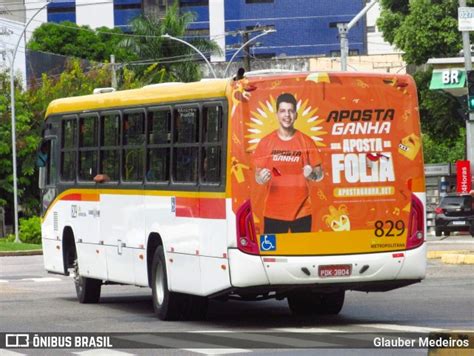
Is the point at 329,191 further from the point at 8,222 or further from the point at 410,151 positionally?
the point at 8,222

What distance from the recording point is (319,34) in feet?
350

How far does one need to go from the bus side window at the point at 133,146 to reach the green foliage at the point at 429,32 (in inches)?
1724

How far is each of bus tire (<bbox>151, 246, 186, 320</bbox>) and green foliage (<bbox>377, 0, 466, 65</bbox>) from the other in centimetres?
4502

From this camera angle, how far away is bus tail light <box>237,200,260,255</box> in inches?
663

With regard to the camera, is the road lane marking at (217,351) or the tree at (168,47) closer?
the road lane marking at (217,351)

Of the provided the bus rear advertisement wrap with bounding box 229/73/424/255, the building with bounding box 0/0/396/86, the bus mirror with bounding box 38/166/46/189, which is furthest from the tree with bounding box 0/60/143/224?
the bus rear advertisement wrap with bounding box 229/73/424/255

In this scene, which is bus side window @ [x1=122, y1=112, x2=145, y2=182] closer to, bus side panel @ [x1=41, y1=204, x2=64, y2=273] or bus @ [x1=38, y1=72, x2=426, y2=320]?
bus @ [x1=38, y1=72, x2=426, y2=320]

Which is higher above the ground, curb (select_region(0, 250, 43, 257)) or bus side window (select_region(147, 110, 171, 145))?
bus side window (select_region(147, 110, 171, 145))

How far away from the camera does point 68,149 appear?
2298 cm

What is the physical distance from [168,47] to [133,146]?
208 feet

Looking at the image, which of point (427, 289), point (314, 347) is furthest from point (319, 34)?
point (314, 347)

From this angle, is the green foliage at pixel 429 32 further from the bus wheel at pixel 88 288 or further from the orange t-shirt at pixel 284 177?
the orange t-shirt at pixel 284 177

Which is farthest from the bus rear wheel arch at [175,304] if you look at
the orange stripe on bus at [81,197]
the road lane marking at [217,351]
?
the road lane marking at [217,351]

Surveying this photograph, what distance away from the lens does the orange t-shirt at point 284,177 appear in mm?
16938
